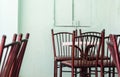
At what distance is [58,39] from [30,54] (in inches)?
22.7

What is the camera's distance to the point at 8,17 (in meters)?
4.56

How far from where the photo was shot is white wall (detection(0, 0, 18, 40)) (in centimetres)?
452

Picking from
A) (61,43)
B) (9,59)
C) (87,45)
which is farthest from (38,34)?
(9,59)

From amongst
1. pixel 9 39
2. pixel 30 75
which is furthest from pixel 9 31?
pixel 30 75

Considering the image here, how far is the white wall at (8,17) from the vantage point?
14.8 feet

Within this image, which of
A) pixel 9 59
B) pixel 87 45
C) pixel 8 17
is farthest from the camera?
pixel 8 17

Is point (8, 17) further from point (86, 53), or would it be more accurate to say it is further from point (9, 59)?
point (9, 59)

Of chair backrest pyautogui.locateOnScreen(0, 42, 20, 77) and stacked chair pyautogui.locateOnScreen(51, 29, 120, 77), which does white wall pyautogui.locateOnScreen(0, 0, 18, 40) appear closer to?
stacked chair pyautogui.locateOnScreen(51, 29, 120, 77)

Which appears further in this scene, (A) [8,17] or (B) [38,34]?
(B) [38,34]

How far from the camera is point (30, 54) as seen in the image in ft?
16.0

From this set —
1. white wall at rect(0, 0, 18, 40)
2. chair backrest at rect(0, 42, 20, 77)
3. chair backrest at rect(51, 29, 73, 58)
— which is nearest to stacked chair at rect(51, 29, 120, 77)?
chair backrest at rect(51, 29, 73, 58)

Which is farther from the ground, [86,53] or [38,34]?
[38,34]

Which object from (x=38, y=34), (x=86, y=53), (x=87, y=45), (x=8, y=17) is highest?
(x=8, y=17)

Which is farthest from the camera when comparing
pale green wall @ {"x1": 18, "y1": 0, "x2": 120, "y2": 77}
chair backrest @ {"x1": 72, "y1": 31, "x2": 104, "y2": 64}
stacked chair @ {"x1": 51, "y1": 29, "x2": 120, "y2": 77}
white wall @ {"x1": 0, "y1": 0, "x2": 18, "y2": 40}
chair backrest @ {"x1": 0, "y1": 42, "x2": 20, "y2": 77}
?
pale green wall @ {"x1": 18, "y1": 0, "x2": 120, "y2": 77}
